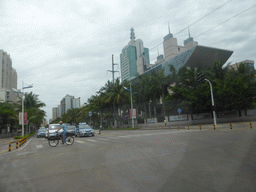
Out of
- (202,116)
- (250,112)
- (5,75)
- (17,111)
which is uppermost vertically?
(5,75)

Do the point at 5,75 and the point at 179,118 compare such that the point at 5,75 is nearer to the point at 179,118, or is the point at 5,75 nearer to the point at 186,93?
the point at 179,118

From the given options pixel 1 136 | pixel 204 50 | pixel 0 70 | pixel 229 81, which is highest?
pixel 0 70

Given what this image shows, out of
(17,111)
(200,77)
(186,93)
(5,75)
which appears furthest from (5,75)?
(200,77)

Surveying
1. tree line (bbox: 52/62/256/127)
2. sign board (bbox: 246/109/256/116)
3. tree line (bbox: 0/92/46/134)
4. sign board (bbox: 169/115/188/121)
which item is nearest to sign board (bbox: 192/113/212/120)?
tree line (bbox: 52/62/256/127)

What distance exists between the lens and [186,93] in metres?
34.9

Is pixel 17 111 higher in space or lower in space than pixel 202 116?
higher

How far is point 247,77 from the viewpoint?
105 feet

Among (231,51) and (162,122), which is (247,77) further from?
(231,51)

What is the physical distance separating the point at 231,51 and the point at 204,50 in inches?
383

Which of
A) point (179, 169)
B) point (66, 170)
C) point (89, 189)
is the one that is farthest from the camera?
point (66, 170)

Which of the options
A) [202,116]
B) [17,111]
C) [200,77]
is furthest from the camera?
[17,111]

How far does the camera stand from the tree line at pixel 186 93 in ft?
101

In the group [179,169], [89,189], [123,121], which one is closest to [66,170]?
[89,189]

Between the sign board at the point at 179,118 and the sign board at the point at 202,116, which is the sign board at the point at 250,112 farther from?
the sign board at the point at 179,118
